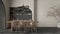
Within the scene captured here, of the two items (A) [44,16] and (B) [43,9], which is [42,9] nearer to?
(B) [43,9]

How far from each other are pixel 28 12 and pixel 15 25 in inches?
30.0

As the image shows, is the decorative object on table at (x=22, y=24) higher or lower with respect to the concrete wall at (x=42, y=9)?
lower

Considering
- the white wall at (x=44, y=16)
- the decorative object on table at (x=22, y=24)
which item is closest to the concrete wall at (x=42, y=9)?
the white wall at (x=44, y=16)

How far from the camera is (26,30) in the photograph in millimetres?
3875

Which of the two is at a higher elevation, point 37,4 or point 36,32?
point 37,4

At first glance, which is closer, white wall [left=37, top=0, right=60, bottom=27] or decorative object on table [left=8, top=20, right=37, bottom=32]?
decorative object on table [left=8, top=20, right=37, bottom=32]

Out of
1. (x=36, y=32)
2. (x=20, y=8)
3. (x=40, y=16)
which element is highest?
(x=20, y=8)

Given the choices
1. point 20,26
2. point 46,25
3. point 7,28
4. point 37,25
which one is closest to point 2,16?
point 7,28

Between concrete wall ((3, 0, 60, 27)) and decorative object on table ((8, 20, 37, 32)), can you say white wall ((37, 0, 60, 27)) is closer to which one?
concrete wall ((3, 0, 60, 27))

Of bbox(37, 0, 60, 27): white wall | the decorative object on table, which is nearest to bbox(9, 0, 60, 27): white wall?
bbox(37, 0, 60, 27): white wall

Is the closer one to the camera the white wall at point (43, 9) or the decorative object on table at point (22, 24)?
the decorative object on table at point (22, 24)

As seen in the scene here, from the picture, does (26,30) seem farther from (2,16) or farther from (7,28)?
(2,16)

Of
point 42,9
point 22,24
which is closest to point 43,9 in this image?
point 42,9

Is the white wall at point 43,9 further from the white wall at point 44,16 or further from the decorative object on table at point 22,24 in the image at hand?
the decorative object on table at point 22,24
